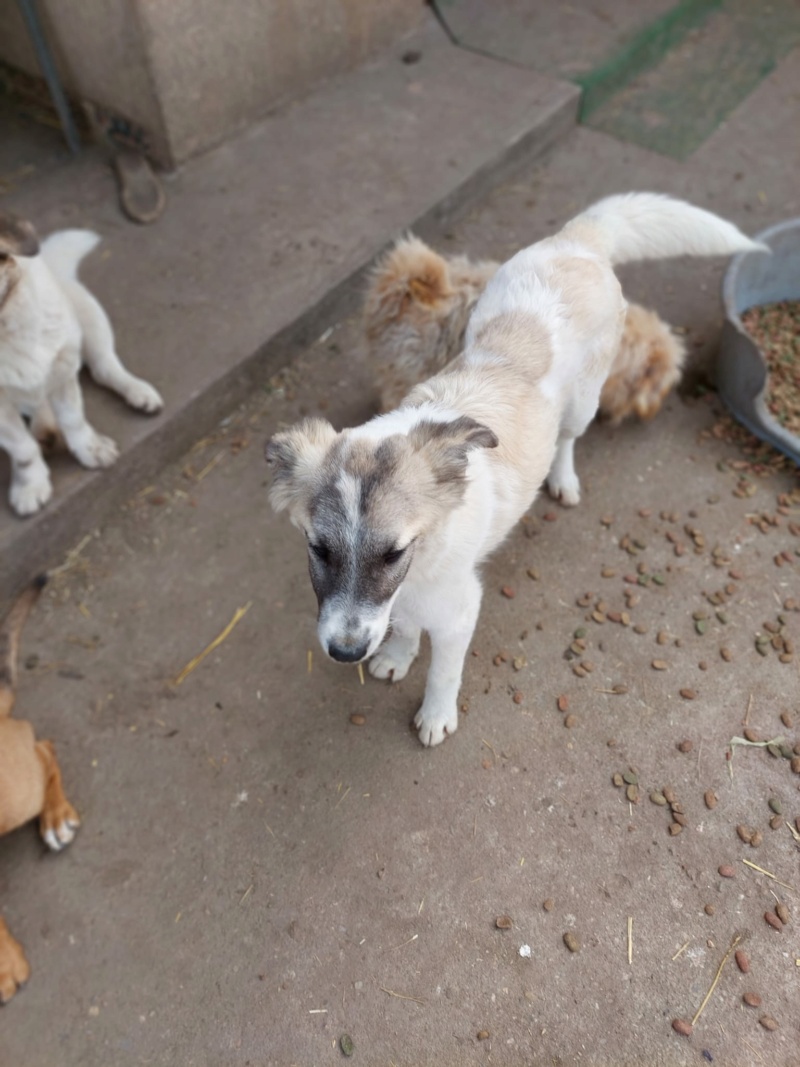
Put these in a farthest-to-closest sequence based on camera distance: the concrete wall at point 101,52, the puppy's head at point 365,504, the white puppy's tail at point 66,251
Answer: the concrete wall at point 101,52 → the white puppy's tail at point 66,251 → the puppy's head at point 365,504

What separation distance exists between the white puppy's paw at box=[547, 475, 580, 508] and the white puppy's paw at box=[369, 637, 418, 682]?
1.12 meters

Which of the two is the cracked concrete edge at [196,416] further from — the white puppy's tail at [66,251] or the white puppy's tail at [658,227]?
the white puppy's tail at [658,227]

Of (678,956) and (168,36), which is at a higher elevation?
(168,36)

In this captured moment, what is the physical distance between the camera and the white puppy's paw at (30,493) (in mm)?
3410

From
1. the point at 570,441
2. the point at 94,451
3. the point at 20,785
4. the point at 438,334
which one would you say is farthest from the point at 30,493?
the point at 570,441

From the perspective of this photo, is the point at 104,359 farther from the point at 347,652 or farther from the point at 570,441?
the point at 347,652

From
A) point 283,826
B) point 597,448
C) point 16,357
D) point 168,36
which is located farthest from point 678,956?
point 168,36

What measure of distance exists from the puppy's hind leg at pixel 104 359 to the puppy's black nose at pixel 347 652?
7.22 ft

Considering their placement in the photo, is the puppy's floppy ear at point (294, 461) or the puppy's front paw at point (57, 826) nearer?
the puppy's floppy ear at point (294, 461)

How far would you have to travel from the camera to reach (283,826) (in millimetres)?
2881

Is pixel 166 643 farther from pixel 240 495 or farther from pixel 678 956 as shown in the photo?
pixel 678 956

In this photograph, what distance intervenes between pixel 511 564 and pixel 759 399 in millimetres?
1486

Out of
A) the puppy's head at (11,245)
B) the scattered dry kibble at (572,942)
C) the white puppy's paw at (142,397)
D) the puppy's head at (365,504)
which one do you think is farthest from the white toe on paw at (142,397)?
the scattered dry kibble at (572,942)

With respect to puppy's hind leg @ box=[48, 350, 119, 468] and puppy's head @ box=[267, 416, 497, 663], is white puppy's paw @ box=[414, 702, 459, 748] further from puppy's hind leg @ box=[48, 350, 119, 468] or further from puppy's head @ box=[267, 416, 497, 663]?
puppy's hind leg @ box=[48, 350, 119, 468]
